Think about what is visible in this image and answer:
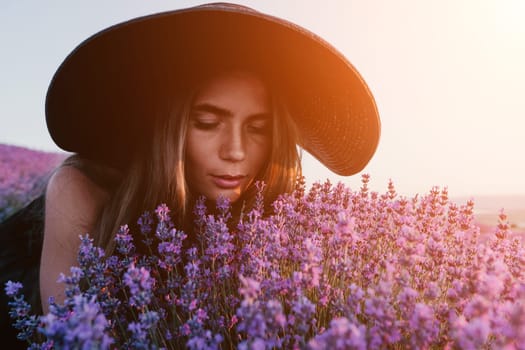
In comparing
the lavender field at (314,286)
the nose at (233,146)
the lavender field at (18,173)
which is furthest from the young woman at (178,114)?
the lavender field at (18,173)

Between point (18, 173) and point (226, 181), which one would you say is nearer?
point (226, 181)

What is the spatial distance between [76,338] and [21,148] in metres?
10.7

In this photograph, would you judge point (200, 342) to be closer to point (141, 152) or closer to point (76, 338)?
point (76, 338)

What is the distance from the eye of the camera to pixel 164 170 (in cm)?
223

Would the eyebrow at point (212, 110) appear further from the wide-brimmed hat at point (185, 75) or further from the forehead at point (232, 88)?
the wide-brimmed hat at point (185, 75)

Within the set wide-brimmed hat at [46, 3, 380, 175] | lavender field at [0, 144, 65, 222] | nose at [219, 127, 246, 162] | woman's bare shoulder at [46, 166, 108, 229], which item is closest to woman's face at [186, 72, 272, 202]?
nose at [219, 127, 246, 162]

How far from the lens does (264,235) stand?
5.59 ft

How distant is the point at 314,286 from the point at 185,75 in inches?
50.5

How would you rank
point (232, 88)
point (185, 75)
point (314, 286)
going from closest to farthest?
point (314, 286) < point (232, 88) < point (185, 75)

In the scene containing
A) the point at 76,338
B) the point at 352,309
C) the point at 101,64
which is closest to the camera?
the point at 76,338

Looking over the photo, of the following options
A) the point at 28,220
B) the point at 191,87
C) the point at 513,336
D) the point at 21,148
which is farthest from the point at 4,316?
the point at 21,148

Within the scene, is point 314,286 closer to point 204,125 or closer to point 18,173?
point 204,125

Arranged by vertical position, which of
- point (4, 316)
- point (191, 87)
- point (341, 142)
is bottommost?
point (4, 316)

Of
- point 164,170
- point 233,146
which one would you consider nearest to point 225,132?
point 233,146
